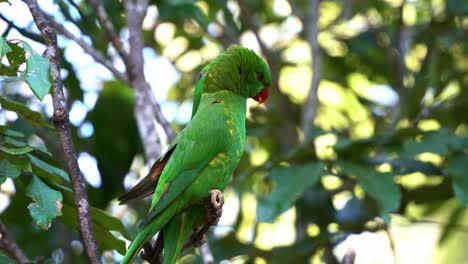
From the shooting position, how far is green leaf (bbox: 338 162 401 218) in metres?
3.46

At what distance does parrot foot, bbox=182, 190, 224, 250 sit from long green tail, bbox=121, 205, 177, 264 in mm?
119

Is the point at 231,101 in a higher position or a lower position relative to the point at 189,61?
lower

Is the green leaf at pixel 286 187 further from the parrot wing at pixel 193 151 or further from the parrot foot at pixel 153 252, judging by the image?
the parrot foot at pixel 153 252

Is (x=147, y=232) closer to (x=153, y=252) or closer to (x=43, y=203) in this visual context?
(x=153, y=252)

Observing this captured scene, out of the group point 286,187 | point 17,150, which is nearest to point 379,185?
point 286,187

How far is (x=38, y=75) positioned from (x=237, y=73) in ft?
4.02

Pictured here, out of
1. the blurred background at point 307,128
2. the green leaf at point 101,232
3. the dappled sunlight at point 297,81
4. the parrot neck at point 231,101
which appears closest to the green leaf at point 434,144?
the blurred background at point 307,128

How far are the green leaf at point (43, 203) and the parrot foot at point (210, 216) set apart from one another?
1.70ft

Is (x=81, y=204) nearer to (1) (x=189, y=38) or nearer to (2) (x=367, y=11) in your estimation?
(1) (x=189, y=38)

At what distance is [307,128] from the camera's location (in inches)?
176

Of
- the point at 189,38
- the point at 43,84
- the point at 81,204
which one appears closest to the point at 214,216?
the point at 81,204

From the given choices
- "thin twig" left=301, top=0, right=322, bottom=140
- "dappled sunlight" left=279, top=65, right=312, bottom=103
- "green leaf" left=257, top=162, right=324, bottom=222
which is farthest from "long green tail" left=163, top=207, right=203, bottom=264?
"dappled sunlight" left=279, top=65, right=312, bottom=103

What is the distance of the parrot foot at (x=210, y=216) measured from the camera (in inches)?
102

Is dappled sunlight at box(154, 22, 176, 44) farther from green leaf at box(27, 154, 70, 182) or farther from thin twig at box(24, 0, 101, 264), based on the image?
thin twig at box(24, 0, 101, 264)
